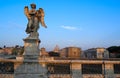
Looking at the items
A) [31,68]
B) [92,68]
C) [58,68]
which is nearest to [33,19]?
[31,68]

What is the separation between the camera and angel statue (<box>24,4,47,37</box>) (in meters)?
11.8

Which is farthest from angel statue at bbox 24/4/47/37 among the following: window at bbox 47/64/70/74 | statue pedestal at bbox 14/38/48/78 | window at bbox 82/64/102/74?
window at bbox 82/64/102/74

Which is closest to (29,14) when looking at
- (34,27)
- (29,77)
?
(34,27)

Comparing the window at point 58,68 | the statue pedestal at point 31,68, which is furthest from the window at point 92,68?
the statue pedestal at point 31,68

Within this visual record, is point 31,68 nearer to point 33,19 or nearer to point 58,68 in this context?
point 58,68

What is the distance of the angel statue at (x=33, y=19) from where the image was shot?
11.8 m

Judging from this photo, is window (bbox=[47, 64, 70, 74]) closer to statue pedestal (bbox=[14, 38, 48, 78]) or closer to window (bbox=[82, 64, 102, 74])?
statue pedestal (bbox=[14, 38, 48, 78])

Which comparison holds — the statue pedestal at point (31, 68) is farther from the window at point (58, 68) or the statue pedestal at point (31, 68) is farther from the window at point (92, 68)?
the window at point (92, 68)

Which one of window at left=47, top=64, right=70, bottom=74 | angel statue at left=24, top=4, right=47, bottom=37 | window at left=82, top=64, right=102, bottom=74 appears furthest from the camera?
angel statue at left=24, top=4, right=47, bottom=37

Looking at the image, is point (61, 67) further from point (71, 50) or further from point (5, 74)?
point (71, 50)

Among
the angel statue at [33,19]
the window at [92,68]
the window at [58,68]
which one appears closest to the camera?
the window at [58,68]

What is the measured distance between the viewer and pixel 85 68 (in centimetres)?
→ 1099

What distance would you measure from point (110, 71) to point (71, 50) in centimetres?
6671

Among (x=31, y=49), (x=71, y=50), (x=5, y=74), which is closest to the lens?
(x=5, y=74)
